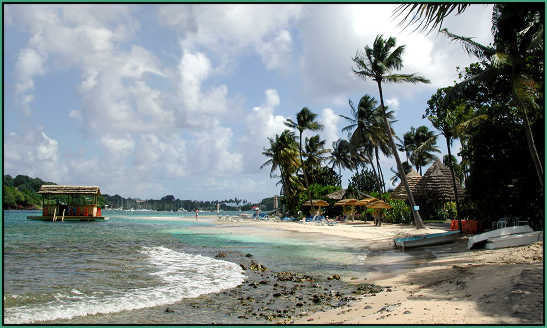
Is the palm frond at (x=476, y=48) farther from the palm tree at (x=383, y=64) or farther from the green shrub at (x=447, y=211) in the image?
the green shrub at (x=447, y=211)

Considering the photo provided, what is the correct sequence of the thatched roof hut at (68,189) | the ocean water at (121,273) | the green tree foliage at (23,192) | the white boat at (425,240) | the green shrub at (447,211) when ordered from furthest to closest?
1. the green tree foliage at (23,192)
2. the thatched roof hut at (68,189)
3. the green shrub at (447,211)
4. the white boat at (425,240)
5. the ocean water at (121,273)

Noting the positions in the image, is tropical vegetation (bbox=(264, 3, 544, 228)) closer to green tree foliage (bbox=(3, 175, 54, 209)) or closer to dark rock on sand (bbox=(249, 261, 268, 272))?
dark rock on sand (bbox=(249, 261, 268, 272))

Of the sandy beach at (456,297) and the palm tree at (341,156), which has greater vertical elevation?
the palm tree at (341,156)

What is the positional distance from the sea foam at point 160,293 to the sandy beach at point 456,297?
312 centimetres

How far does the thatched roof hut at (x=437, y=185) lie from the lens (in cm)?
2964

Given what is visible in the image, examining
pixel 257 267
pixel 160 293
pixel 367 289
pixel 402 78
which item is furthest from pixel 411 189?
pixel 160 293

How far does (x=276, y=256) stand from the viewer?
47.4 ft

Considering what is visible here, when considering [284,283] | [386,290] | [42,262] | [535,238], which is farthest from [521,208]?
[42,262]

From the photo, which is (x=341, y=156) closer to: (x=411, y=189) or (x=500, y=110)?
(x=411, y=189)

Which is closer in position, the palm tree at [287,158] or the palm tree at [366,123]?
the palm tree at [366,123]

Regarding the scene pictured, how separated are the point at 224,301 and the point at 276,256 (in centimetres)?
690

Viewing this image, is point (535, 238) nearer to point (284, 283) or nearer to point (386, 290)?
point (386, 290)

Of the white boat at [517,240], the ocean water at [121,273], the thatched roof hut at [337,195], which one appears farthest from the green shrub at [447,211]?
the white boat at [517,240]

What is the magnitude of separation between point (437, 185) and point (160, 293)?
26.0 m
